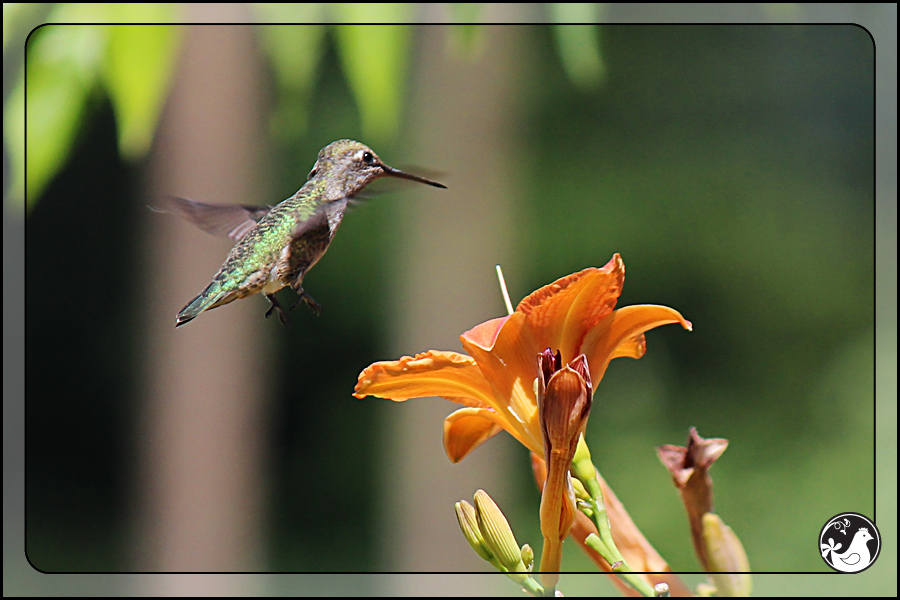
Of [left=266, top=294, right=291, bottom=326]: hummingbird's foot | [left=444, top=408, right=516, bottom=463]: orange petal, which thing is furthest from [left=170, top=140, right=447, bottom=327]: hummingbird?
[left=444, top=408, right=516, bottom=463]: orange petal

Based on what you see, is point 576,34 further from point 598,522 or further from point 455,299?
point 455,299

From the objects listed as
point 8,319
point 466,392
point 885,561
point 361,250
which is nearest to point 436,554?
point 361,250

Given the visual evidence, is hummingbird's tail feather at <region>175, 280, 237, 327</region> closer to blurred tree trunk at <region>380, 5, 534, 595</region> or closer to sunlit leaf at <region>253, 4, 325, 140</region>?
sunlit leaf at <region>253, 4, 325, 140</region>

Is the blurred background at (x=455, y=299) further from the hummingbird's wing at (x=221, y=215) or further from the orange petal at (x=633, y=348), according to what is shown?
the orange petal at (x=633, y=348)

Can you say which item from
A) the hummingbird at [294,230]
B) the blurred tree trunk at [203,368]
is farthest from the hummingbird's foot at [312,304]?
the blurred tree trunk at [203,368]

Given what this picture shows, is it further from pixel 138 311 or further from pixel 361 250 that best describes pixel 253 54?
pixel 361 250
